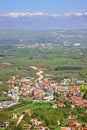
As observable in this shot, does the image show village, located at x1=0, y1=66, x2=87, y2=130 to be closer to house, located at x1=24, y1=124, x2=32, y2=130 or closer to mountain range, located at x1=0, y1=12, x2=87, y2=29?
house, located at x1=24, y1=124, x2=32, y2=130

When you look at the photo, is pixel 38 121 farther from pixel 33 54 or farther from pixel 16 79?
pixel 33 54

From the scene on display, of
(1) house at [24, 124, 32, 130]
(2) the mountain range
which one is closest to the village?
(1) house at [24, 124, 32, 130]

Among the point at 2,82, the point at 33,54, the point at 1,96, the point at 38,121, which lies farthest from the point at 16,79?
the point at 33,54

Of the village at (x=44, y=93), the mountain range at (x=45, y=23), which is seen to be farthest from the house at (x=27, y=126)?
the mountain range at (x=45, y=23)

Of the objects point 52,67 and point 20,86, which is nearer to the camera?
point 20,86

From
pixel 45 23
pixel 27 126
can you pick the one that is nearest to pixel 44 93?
pixel 27 126

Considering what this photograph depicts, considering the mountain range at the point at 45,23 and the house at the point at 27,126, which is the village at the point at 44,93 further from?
the mountain range at the point at 45,23

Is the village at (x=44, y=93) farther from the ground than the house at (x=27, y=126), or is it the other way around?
the house at (x=27, y=126)

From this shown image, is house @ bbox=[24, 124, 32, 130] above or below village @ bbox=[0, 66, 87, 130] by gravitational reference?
above

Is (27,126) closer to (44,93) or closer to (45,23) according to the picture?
(44,93)
